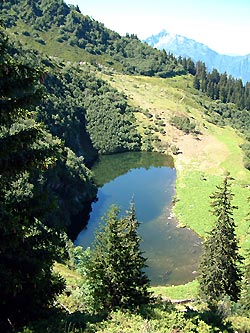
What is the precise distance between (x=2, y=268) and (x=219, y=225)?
73.5 feet

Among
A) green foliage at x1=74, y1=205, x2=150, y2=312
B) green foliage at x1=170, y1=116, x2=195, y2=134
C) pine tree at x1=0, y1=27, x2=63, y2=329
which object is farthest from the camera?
green foliage at x1=170, y1=116, x2=195, y2=134

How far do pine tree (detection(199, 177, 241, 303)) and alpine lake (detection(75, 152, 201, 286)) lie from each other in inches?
551

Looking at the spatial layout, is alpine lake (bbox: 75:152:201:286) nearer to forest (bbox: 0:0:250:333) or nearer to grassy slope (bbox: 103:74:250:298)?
grassy slope (bbox: 103:74:250:298)

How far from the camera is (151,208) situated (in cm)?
7144

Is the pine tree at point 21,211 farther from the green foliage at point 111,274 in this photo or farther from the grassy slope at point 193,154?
the grassy slope at point 193,154

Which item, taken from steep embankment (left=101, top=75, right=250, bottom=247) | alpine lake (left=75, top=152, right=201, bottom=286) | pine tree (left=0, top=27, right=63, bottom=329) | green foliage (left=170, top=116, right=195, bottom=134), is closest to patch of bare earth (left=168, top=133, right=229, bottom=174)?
steep embankment (left=101, top=75, right=250, bottom=247)

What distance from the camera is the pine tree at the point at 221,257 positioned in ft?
107

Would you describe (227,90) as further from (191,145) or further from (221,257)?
(221,257)

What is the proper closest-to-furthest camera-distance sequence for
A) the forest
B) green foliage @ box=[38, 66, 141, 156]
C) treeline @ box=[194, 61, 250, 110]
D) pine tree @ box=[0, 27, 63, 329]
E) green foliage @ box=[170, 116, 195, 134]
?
pine tree @ box=[0, 27, 63, 329]
the forest
green foliage @ box=[38, 66, 141, 156]
green foliage @ box=[170, 116, 195, 134]
treeline @ box=[194, 61, 250, 110]

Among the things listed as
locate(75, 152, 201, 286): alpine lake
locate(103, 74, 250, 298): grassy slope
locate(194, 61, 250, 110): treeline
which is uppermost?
locate(194, 61, 250, 110): treeline

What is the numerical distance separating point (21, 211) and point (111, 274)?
852 centimetres

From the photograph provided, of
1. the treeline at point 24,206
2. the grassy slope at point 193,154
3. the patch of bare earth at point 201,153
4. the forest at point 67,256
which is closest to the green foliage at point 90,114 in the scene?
the grassy slope at point 193,154

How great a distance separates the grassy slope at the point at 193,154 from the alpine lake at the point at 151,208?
287 centimetres

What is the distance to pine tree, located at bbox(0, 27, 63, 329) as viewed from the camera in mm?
13938
